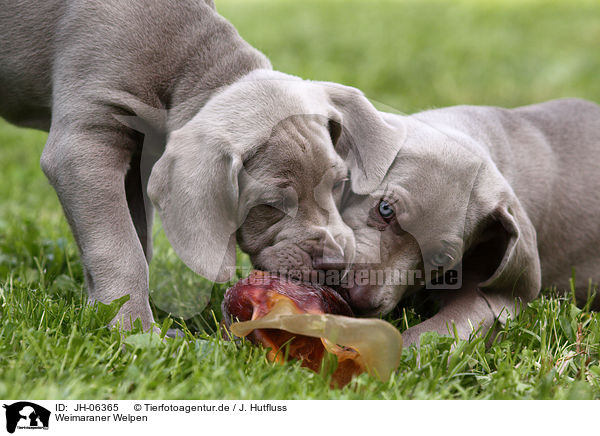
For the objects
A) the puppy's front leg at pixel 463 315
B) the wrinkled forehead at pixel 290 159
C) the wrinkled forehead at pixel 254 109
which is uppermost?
the wrinkled forehead at pixel 254 109

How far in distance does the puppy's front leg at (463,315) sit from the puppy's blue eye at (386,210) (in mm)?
588

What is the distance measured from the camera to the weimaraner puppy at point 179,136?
149 inches

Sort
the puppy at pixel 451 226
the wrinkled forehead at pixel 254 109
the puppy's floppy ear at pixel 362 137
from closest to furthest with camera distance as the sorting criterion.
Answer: the wrinkled forehead at pixel 254 109 → the puppy at pixel 451 226 → the puppy's floppy ear at pixel 362 137

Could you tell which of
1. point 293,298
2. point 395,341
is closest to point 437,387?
point 395,341

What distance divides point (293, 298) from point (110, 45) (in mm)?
1757

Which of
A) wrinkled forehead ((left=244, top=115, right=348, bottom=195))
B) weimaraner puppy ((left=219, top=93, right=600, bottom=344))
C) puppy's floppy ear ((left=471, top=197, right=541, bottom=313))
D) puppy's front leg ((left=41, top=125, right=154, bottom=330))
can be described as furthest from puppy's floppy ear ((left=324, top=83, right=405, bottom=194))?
puppy's front leg ((left=41, top=125, right=154, bottom=330))

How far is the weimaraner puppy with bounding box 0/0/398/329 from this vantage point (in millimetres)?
3775

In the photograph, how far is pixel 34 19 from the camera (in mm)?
4559

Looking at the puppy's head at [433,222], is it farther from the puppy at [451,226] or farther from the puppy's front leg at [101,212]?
the puppy's front leg at [101,212]

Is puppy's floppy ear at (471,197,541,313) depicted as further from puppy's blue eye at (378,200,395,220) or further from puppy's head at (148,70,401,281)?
puppy's head at (148,70,401,281)
